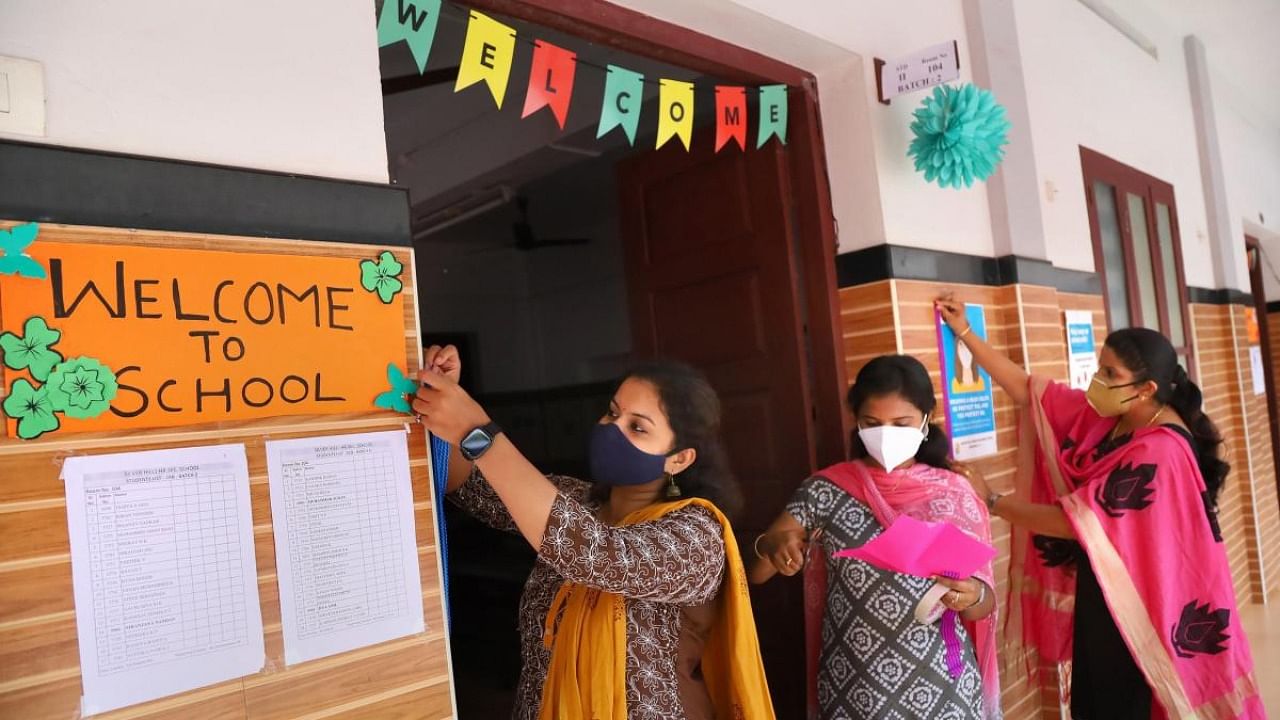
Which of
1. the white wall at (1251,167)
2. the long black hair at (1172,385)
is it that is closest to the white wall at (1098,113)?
the white wall at (1251,167)

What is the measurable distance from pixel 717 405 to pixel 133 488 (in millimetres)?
1030

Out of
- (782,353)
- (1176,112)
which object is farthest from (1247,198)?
(782,353)

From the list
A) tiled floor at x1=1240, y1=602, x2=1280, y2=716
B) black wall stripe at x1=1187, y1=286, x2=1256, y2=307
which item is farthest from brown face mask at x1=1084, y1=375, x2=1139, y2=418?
black wall stripe at x1=1187, y1=286, x2=1256, y2=307

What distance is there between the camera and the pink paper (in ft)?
5.72

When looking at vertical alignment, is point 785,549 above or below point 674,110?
below

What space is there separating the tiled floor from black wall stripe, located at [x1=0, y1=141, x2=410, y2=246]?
12.9 feet

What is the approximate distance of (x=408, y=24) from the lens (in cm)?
165


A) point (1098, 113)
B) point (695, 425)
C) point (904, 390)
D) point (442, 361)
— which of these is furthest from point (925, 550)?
point (1098, 113)

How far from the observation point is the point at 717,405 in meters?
1.77

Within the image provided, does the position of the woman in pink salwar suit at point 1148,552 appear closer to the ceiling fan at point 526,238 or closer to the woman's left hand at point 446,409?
the woman's left hand at point 446,409

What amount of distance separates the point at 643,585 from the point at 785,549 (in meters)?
0.58

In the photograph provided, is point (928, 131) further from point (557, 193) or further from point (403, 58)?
point (557, 193)

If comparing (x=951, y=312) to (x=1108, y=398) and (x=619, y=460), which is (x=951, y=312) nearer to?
(x=1108, y=398)

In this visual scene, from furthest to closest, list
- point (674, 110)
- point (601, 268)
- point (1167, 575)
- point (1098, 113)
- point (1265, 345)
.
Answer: point (1265, 345)
point (601, 268)
point (1098, 113)
point (1167, 575)
point (674, 110)
